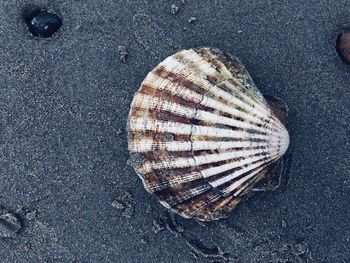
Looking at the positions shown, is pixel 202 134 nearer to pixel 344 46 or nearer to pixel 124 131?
pixel 124 131

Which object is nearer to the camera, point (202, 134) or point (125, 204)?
point (202, 134)

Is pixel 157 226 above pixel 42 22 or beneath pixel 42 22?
beneath

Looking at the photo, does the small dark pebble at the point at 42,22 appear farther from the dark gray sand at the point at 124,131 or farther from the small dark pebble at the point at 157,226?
the small dark pebble at the point at 157,226

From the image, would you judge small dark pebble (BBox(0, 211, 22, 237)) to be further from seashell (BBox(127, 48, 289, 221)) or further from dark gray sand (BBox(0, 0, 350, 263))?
seashell (BBox(127, 48, 289, 221))

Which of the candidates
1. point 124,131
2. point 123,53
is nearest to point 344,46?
point 123,53

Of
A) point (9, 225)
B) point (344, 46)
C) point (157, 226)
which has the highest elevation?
point (344, 46)

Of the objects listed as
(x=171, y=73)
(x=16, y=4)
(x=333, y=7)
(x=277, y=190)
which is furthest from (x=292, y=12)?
(x=16, y=4)

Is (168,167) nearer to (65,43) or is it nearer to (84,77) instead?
(84,77)
